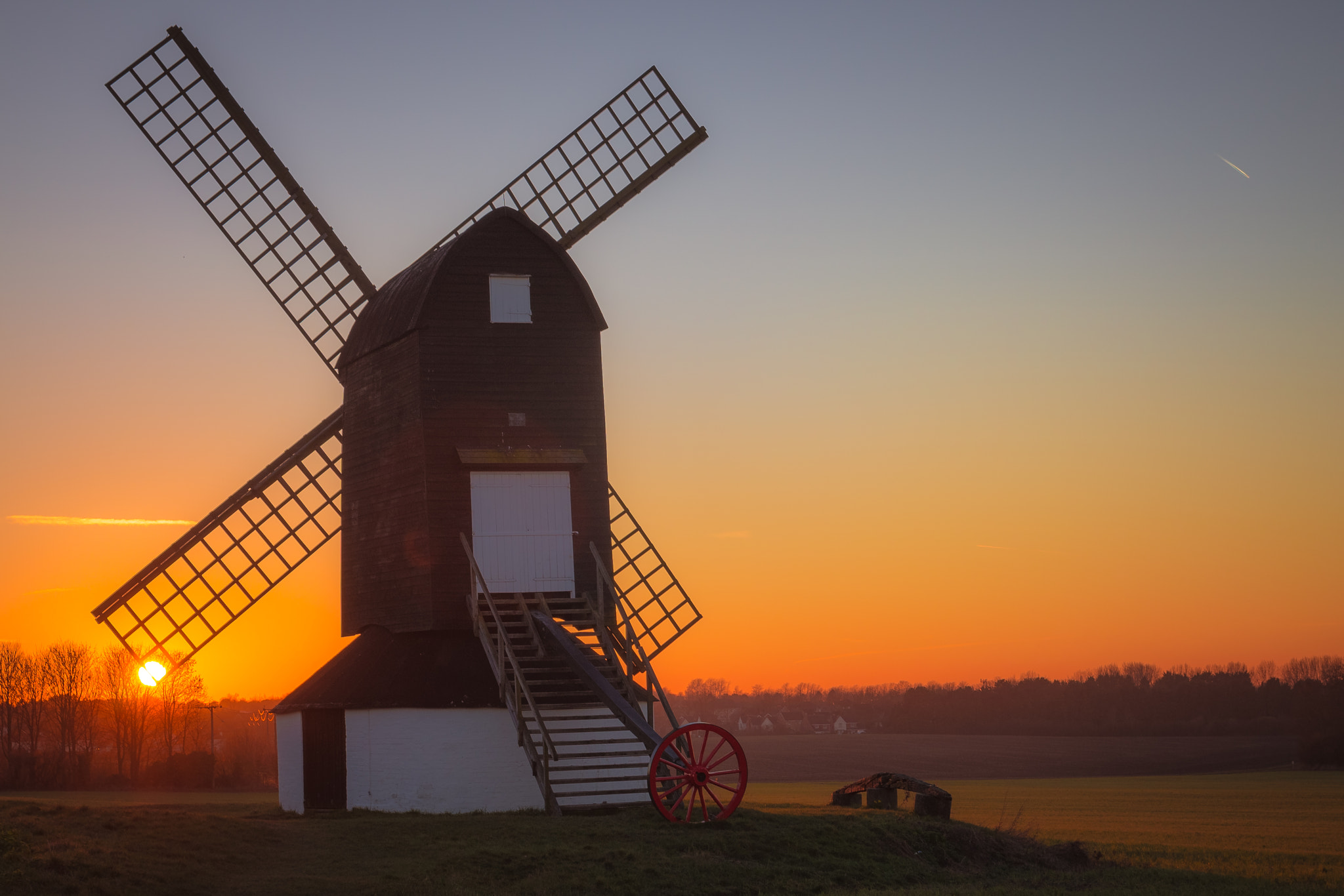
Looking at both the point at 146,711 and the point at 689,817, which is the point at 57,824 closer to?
the point at 689,817

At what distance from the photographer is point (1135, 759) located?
3605 inches

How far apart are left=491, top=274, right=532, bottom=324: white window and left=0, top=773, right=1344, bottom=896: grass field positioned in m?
10.2

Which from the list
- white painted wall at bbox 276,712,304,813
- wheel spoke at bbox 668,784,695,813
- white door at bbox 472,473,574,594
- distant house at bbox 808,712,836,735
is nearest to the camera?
wheel spoke at bbox 668,784,695,813

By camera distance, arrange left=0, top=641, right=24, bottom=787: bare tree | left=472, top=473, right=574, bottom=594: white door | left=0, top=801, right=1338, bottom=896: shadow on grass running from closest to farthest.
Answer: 1. left=0, top=801, right=1338, bottom=896: shadow on grass
2. left=472, top=473, right=574, bottom=594: white door
3. left=0, top=641, right=24, bottom=787: bare tree

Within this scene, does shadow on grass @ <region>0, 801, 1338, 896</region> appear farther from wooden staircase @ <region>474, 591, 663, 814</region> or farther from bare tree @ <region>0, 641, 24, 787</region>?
bare tree @ <region>0, 641, 24, 787</region>

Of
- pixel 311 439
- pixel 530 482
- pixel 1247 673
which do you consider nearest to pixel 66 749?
pixel 311 439

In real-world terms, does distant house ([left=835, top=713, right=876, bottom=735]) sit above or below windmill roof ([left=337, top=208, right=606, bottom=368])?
below

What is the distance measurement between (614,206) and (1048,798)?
3591 centimetres

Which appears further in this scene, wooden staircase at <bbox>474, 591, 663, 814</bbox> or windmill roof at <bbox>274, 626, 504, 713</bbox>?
windmill roof at <bbox>274, 626, 504, 713</bbox>

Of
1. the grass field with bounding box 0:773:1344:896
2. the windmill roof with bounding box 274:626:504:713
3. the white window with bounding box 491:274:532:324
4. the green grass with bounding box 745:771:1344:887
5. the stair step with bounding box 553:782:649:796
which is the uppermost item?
the white window with bounding box 491:274:532:324

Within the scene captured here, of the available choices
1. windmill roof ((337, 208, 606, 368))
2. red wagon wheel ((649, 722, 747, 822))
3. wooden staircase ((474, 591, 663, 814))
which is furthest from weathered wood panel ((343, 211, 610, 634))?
red wagon wheel ((649, 722, 747, 822))

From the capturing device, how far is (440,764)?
22.1 m

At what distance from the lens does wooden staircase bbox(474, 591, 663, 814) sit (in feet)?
66.2

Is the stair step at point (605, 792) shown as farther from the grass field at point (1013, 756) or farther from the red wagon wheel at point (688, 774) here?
the grass field at point (1013, 756)
